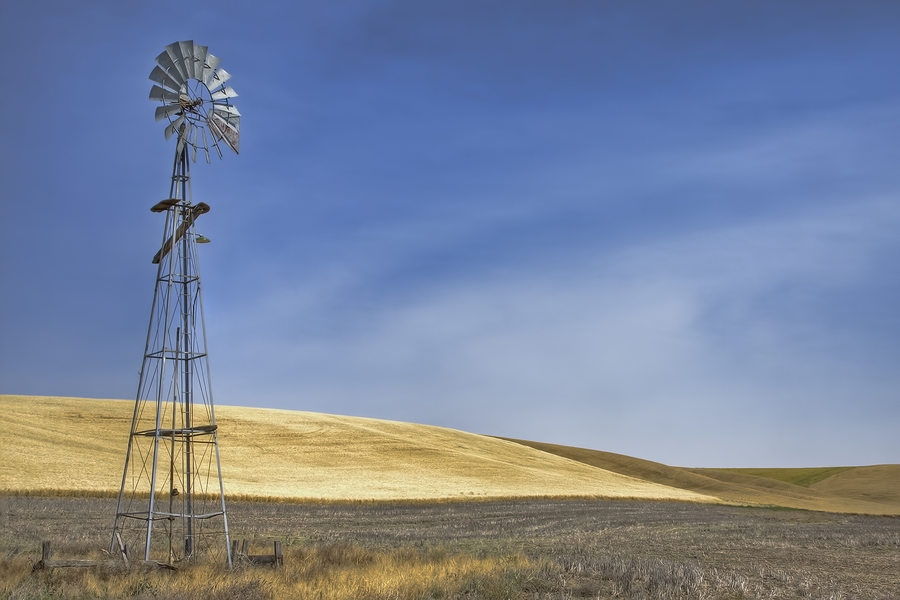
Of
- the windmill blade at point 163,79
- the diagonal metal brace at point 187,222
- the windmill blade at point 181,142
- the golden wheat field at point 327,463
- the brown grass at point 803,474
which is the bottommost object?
the brown grass at point 803,474

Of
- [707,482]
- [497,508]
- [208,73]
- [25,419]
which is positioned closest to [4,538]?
[208,73]

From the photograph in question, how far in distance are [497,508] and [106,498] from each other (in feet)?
62.1

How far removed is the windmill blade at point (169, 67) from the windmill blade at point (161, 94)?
0.22 m

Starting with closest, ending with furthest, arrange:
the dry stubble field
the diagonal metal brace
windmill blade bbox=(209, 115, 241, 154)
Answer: the dry stubble field, the diagonal metal brace, windmill blade bbox=(209, 115, 241, 154)

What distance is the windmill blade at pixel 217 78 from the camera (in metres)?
17.9

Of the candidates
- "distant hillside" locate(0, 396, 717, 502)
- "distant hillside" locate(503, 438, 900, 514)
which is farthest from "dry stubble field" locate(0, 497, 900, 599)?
"distant hillside" locate(503, 438, 900, 514)

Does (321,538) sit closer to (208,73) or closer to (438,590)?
(438,590)

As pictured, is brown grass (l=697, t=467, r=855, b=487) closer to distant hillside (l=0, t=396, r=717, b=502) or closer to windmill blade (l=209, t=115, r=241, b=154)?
distant hillside (l=0, t=396, r=717, b=502)

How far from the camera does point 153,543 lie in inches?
834

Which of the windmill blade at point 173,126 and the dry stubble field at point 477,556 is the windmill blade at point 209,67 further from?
the dry stubble field at point 477,556

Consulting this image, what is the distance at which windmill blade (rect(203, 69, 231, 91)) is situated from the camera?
17.9 m

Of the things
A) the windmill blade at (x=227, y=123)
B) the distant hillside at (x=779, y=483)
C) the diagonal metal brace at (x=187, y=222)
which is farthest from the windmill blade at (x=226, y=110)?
the distant hillside at (x=779, y=483)

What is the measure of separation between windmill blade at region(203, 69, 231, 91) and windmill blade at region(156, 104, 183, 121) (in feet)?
2.97

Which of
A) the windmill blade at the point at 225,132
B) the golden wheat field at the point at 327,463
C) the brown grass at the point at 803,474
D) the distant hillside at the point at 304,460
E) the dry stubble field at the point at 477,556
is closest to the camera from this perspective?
the dry stubble field at the point at 477,556
